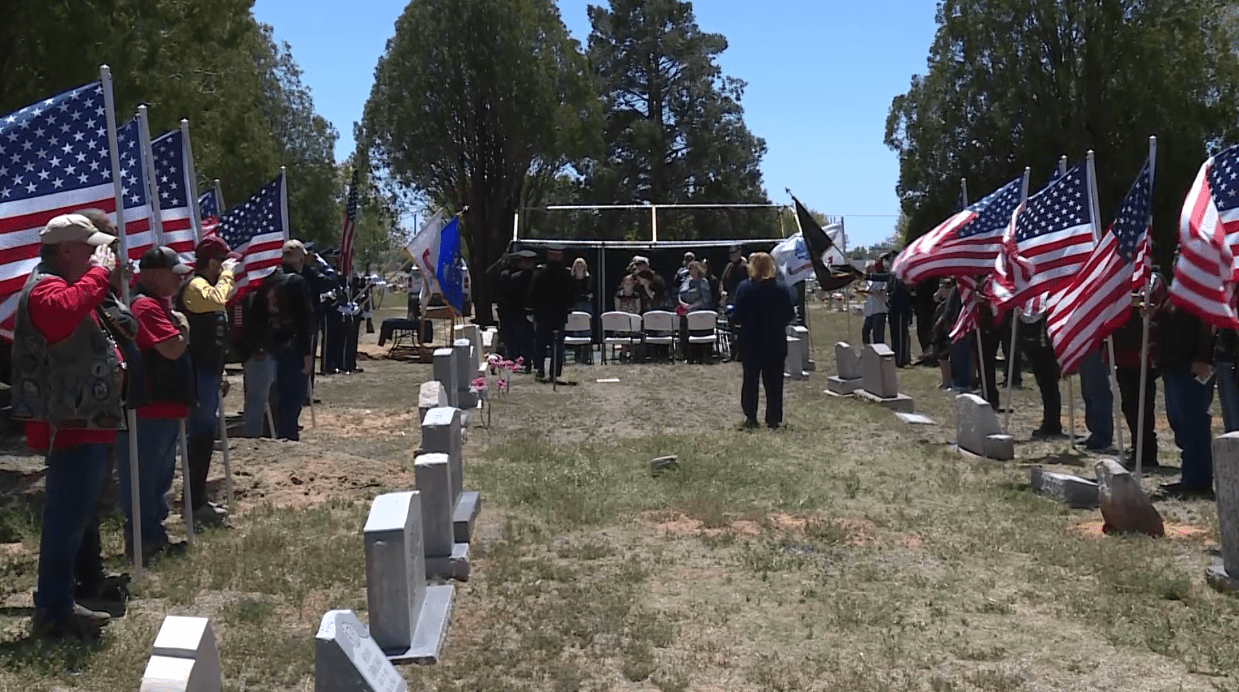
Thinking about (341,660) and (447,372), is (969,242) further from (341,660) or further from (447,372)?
(341,660)

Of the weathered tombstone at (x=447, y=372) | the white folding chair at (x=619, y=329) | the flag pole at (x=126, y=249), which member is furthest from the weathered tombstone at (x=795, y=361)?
the flag pole at (x=126, y=249)

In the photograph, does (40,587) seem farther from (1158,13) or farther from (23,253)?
(1158,13)

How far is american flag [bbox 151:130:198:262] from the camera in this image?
31.0 feet

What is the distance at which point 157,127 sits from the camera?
15766mm

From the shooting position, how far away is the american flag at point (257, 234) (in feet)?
41.9

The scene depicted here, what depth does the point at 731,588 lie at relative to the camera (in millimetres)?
8023

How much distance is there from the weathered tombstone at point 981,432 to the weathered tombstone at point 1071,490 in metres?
2.00

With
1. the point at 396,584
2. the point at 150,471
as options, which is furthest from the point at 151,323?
the point at 396,584

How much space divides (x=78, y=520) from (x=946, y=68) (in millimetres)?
26436

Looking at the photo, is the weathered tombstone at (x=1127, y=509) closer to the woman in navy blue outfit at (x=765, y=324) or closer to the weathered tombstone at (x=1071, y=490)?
the weathered tombstone at (x=1071, y=490)

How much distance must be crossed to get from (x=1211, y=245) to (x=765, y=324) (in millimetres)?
6657

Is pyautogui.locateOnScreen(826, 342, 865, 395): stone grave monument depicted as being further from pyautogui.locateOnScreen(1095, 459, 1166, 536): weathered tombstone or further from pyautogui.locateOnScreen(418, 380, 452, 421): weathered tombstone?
pyautogui.locateOnScreen(1095, 459, 1166, 536): weathered tombstone

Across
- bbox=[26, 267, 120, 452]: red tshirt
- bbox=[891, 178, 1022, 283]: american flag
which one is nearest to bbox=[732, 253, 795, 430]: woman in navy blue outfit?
bbox=[891, 178, 1022, 283]: american flag

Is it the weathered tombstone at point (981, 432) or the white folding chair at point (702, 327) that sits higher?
the white folding chair at point (702, 327)
